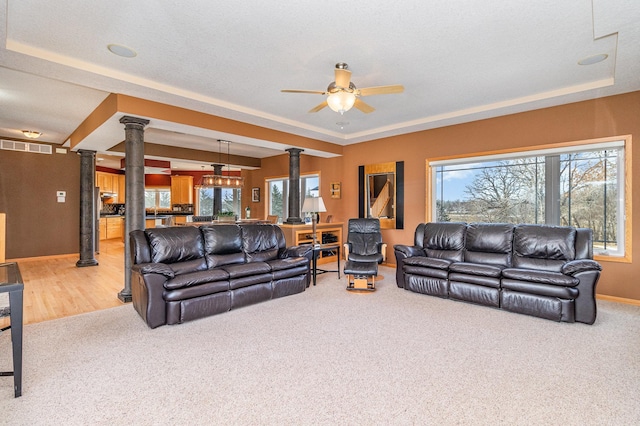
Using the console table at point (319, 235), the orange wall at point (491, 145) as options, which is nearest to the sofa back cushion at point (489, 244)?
the orange wall at point (491, 145)

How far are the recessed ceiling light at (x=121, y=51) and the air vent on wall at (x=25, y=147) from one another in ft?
19.6

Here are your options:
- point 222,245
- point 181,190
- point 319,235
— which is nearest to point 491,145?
point 319,235

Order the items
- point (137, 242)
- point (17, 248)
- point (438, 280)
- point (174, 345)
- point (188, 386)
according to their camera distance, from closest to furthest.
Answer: point (188, 386), point (174, 345), point (137, 242), point (438, 280), point (17, 248)

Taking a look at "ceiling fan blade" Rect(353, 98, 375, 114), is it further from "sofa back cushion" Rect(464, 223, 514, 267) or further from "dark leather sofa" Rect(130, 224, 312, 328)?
"sofa back cushion" Rect(464, 223, 514, 267)

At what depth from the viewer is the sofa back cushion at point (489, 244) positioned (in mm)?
4500

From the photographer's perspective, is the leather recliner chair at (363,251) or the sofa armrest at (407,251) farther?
the sofa armrest at (407,251)

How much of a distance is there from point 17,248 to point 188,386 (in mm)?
7651

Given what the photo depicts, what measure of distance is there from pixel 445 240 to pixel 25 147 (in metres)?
9.12

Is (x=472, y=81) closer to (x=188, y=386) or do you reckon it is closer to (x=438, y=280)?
(x=438, y=280)

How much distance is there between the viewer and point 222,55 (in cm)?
335

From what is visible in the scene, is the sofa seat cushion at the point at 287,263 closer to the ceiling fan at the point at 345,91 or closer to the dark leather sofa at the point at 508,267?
the dark leather sofa at the point at 508,267

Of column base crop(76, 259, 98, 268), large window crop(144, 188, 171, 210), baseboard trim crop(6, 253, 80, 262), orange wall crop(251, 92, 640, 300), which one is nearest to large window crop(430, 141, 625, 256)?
orange wall crop(251, 92, 640, 300)

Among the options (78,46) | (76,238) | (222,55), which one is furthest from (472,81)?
(76,238)

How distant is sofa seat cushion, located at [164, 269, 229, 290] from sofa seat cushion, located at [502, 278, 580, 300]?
11.3ft
